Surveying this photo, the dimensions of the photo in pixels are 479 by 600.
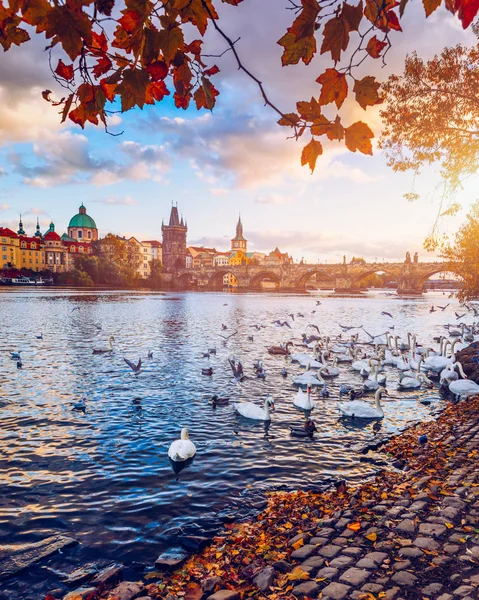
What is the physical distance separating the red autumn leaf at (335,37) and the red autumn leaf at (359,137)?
1.05 feet

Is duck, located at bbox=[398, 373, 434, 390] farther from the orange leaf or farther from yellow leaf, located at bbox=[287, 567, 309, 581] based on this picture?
the orange leaf

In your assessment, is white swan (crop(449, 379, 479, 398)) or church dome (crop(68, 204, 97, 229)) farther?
church dome (crop(68, 204, 97, 229))

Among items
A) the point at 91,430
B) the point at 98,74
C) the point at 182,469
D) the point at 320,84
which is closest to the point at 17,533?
the point at 182,469

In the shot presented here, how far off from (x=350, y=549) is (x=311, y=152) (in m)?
3.99

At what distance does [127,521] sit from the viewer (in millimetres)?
5523

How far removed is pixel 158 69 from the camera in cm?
184

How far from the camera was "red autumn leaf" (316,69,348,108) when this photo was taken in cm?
201

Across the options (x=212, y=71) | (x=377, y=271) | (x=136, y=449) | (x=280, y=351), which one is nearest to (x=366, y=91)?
(x=212, y=71)

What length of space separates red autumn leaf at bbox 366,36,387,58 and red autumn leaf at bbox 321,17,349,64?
30 cm

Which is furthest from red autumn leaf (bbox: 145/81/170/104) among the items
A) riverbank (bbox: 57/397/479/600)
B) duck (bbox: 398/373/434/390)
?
duck (bbox: 398/373/434/390)

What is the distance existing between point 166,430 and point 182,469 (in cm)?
195

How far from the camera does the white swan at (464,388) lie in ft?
36.9

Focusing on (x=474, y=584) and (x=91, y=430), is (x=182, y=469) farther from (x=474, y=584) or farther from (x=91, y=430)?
(x=474, y=584)

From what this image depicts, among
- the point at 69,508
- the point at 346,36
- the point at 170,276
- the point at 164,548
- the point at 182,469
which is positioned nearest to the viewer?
the point at 346,36
